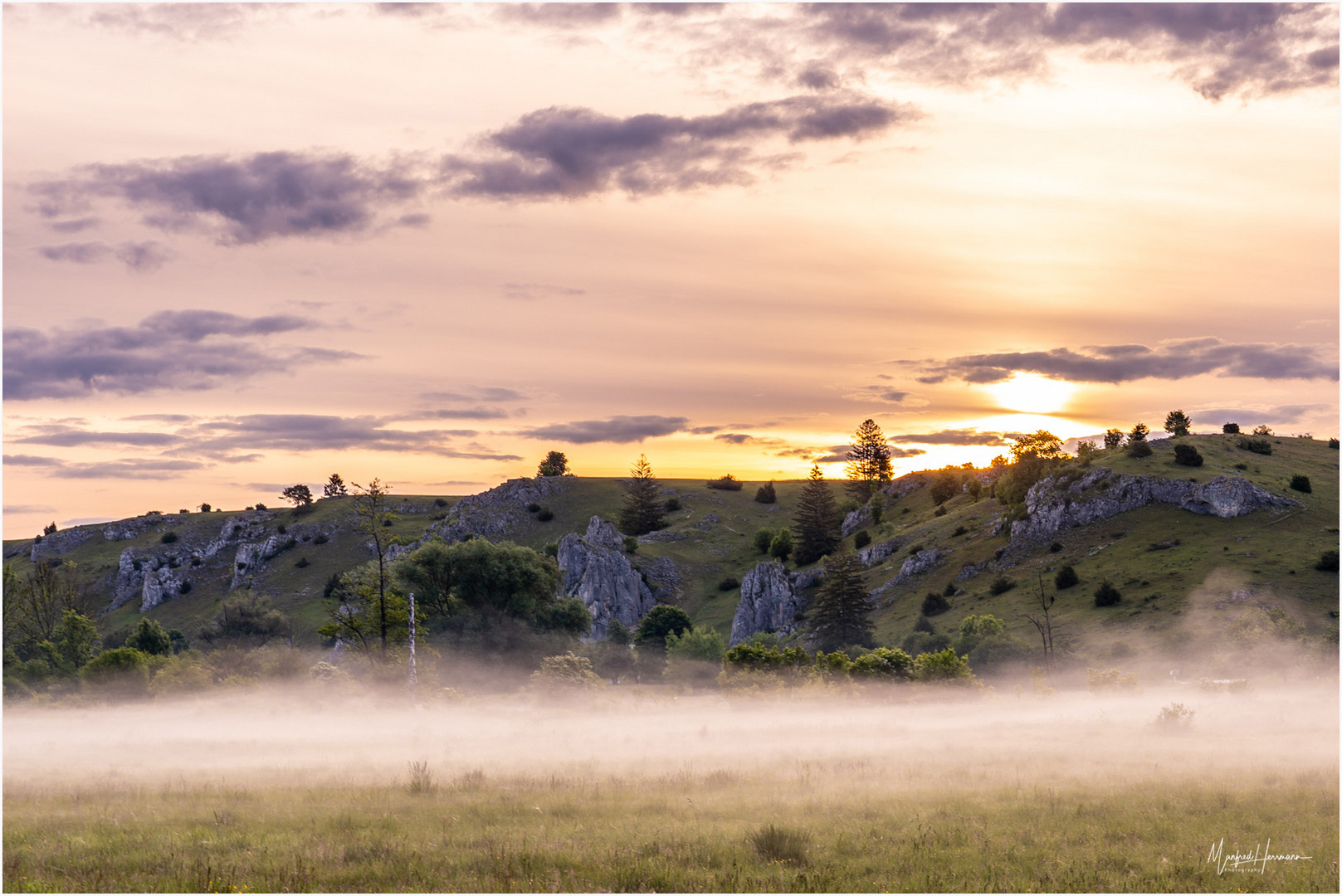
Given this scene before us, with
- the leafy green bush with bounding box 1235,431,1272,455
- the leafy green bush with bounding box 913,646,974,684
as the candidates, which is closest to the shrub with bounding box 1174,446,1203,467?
the leafy green bush with bounding box 1235,431,1272,455

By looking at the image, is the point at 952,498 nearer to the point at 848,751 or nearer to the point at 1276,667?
the point at 1276,667

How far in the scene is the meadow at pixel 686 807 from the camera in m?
19.0

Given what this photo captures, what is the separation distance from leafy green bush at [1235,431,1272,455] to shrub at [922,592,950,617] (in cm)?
6480

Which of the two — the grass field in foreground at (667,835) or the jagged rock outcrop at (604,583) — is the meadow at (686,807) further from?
the jagged rock outcrop at (604,583)

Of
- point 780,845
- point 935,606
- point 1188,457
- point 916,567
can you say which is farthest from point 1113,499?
point 780,845

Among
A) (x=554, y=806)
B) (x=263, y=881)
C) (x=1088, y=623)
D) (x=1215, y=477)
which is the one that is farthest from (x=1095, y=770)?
(x=1215, y=477)

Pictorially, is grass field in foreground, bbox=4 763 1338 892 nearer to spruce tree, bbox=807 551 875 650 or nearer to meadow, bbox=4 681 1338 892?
meadow, bbox=4 681 1338 892

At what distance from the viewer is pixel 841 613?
128 meters

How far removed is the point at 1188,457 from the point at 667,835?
142291 mm

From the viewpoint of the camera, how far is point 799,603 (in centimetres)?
16250

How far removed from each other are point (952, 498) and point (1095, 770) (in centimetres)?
17162

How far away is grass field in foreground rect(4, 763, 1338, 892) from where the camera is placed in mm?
18719

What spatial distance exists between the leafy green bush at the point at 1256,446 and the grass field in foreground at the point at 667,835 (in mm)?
147614

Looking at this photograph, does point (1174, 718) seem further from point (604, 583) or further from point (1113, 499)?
point (604, 583)
